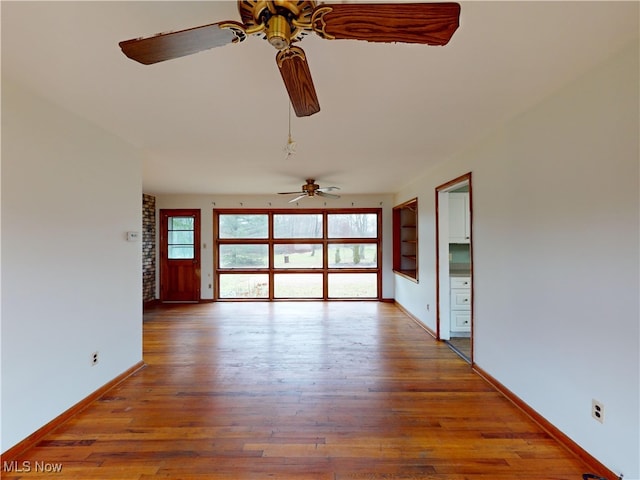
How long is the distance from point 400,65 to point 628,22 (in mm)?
999

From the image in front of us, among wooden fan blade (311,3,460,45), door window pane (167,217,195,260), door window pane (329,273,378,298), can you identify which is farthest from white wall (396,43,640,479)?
door window pane (167,217,195,260)

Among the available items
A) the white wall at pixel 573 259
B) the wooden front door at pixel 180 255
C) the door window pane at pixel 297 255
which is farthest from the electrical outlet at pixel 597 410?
the wooden front door at pixel 180 255

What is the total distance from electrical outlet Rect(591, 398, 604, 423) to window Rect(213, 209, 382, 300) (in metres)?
4.67

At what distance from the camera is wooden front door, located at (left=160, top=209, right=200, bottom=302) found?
20.7ft

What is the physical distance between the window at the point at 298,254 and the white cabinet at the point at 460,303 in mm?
2484

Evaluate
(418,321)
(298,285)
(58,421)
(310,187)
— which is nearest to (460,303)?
(418,321)

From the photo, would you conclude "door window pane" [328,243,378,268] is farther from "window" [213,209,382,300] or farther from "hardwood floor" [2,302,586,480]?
"hardwood floor" [2,302,586,480]

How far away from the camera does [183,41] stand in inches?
41.3

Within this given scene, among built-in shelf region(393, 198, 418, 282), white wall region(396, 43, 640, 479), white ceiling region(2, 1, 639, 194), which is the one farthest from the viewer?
built-in shelf region(393, 198, 418, 282)

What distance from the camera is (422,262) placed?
458 centimetres

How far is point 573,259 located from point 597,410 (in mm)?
871

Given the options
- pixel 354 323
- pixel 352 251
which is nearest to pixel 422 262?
pixel 354 323

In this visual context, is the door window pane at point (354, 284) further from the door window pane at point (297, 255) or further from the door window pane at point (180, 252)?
the door window pane at point (180, 252)

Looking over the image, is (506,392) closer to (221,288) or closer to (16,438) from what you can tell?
(16,438)
